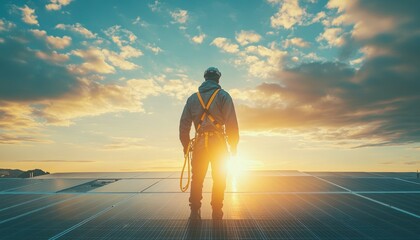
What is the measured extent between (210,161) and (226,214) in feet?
3.74

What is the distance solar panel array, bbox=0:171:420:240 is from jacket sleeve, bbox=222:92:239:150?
1594 millimetres

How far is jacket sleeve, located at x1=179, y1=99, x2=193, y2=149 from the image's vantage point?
6.75 meters

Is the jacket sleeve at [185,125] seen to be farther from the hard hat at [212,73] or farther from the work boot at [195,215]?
the work boot at [195,215]

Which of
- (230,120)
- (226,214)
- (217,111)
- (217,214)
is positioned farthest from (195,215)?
(217,111)

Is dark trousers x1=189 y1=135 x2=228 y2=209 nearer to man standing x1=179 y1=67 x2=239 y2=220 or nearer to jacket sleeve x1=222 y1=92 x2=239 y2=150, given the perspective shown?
man standing x1=179 y1=67 x2=239 y2=220

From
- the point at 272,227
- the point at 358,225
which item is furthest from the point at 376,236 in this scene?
the point at 272,227

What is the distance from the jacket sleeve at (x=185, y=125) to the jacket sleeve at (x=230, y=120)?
0.83 meters

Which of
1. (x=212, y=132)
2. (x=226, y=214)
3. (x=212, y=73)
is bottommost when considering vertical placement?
(x=226, y=214)

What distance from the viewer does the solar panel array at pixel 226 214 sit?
4.97 metres

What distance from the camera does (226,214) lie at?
6227 mm

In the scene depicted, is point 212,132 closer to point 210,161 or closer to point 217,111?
point 217,111

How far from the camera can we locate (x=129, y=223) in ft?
18.4

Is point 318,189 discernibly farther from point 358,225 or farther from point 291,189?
point 358,225

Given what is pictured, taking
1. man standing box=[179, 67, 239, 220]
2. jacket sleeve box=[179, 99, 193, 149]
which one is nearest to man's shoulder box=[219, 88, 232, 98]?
man standing box=[179, 67, 239, 220]
